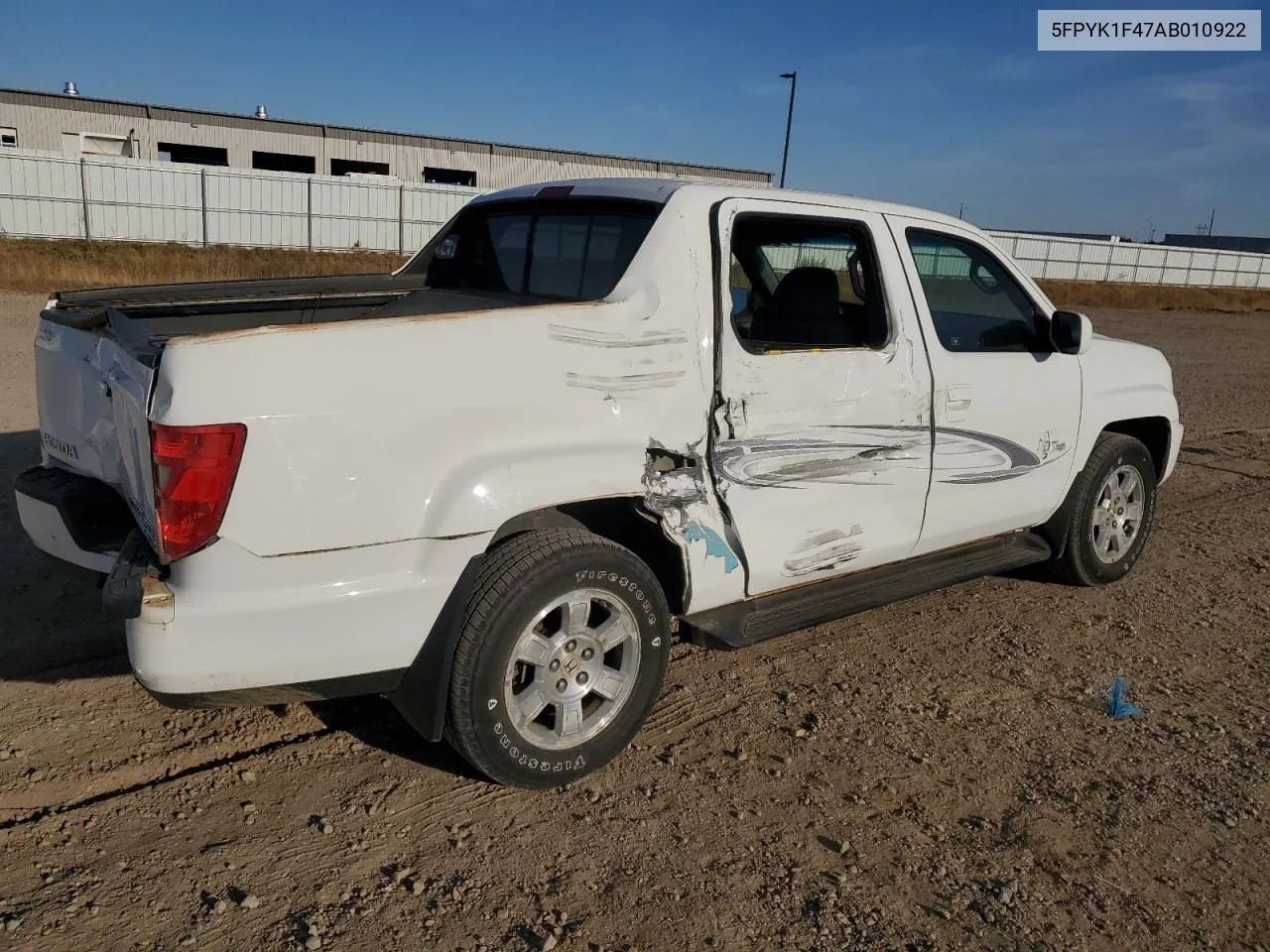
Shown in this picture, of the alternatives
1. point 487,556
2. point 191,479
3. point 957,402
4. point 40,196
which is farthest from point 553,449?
point 40,196

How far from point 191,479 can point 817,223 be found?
2.55m

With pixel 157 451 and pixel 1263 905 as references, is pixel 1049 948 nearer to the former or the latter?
pixel 1263 905

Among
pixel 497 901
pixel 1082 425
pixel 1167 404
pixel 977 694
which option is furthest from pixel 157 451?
pixel 1167 404

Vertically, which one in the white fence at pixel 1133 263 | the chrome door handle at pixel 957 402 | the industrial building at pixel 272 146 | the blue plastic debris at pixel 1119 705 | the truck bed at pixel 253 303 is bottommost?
the blue plastic debris at pixel 1119 705

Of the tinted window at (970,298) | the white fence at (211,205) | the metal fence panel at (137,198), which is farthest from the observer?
the metal fence panel at (137,198)

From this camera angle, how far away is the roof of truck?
3.62 meters

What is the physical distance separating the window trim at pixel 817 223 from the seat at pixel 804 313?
0.32 ft

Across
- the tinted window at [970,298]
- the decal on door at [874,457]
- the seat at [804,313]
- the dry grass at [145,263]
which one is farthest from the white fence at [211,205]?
the decal on door at [874,457]

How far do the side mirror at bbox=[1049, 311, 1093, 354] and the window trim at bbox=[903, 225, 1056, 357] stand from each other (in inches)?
2.5

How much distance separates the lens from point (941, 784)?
339cm

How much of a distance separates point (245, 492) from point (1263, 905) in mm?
3040

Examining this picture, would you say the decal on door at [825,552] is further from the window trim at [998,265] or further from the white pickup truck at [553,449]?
the window trim at [998,265]

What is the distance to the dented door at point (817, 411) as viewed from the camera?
350 centimetres

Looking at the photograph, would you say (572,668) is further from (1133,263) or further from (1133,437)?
(1133,263)
